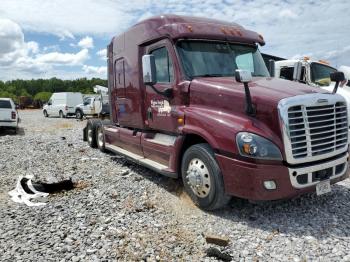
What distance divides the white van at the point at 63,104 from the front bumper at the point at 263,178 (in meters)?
27.1

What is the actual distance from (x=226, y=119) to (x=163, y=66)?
1.89 metres

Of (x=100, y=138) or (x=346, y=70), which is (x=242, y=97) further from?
(x=346, y=70)

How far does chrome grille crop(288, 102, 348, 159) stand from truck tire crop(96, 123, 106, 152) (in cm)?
654

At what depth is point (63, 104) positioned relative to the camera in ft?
100

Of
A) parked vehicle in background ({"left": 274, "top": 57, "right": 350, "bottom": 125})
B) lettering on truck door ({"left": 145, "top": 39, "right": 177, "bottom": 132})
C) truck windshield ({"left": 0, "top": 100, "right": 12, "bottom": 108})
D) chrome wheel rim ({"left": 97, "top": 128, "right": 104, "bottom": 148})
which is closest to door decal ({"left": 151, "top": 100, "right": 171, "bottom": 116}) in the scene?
lettering on truck door ({"left": 145, "top": 39, "right": 177, "bottom": 132})

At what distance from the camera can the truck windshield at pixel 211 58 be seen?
5.76 meters

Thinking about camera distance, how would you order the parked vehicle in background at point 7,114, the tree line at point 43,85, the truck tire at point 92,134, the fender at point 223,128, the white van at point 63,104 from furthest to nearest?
1. the tree line at point 43,85
2. the white van at point 63,104
3. the parked vehicle in background at point 7,114
4. the truck tire at point 92,134
5. the fender at point 223,128

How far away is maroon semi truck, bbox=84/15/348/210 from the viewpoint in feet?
14.8

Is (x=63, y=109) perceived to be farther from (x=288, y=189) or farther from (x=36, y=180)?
(x=288, y=189)

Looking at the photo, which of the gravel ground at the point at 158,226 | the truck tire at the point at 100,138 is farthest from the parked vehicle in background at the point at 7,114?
the gravel ground at the point at 158,226

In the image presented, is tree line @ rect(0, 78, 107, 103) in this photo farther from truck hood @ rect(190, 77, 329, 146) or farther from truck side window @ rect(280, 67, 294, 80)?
truck hood @ rect(190, 77, 329, 146)

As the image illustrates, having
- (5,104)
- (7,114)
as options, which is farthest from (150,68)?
(5,104)

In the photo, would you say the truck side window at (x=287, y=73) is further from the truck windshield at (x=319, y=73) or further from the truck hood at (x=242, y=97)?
the truck hood at (x=242, y=97)

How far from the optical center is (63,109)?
3041 centimetres
